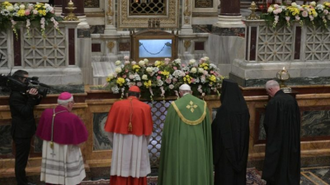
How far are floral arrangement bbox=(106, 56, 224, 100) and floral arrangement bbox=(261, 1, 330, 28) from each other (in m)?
1.30

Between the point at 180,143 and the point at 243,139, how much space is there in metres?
1.01

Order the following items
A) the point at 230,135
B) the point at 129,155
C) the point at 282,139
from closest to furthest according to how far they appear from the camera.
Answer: the point at 129,155
the point at 230,135
the point at 282,139

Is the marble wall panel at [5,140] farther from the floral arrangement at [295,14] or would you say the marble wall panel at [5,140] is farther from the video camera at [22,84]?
the floral arrangement at [295,14]

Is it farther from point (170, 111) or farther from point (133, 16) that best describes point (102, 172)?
point (133, 16)

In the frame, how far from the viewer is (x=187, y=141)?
670 centimetres

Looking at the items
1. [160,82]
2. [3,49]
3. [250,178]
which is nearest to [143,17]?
[160,82]

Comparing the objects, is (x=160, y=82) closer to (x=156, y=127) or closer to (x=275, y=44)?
(x=156, y=127)

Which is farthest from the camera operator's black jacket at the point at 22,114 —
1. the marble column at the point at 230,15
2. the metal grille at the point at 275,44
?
the marble column at the point at 230,15

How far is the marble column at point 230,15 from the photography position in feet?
41.4

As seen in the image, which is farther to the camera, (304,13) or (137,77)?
(304,13)

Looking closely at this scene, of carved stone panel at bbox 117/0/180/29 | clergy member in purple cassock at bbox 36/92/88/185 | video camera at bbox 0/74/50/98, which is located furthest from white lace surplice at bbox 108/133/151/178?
carved stone panel at bbox 117/0/180/29

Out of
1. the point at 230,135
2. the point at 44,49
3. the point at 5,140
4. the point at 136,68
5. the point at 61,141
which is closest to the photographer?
the point at 61,141

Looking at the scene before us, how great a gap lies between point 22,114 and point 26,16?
1.44m

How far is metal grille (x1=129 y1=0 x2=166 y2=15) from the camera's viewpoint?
14438mm
